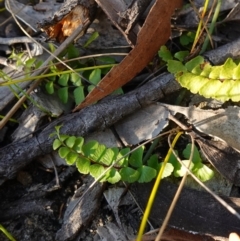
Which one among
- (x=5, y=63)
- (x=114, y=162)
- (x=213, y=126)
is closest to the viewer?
(x=114, y=162)

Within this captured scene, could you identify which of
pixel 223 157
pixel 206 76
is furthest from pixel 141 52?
pixel 223 157

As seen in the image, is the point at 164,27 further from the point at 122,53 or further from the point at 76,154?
the point at 76,154

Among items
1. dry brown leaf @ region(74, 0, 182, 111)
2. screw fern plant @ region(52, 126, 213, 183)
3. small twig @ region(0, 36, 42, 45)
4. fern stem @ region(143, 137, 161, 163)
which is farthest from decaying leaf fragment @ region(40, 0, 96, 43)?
fern stem @ region(143, 137, 161, 163)

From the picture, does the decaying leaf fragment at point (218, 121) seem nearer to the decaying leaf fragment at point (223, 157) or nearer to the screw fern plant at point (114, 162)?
the decaying leaf fragment at point (223, 157)

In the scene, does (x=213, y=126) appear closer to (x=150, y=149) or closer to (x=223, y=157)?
(x=223, y=157)

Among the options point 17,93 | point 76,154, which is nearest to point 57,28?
point 17,93

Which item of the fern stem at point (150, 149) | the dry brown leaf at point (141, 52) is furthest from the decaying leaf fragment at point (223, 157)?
the dry brown leaf at point (141, 52)

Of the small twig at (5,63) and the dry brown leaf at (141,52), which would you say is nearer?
the dry brown leaf at (141,52)
